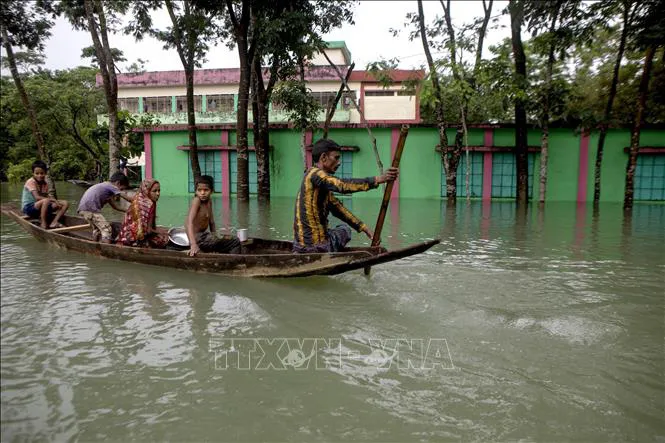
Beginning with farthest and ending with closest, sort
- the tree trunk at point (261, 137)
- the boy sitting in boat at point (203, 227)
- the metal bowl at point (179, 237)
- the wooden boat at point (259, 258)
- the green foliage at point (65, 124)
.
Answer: the green foliage at point (65, 124)
the tree trunk at point (261, 137)
the metal bowl at point (179, 237)
the boy sitting in boat at point (203, 227)
the wooden boat at point (259, 258)

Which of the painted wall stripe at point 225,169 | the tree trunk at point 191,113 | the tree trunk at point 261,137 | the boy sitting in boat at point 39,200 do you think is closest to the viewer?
the boy sitting in boat at point 39,200

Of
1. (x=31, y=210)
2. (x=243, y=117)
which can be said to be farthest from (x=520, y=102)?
(x=31, y=210)

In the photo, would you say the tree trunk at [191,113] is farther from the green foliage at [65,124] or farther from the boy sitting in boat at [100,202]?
the boy sitting in boat at [100,202]

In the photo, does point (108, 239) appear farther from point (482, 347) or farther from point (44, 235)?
point (482, 347)

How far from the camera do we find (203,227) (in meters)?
6.09


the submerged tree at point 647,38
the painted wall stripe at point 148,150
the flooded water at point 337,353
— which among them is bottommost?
the flooded water at point 337,353

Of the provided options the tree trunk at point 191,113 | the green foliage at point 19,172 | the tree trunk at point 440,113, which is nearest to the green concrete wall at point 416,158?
the tree trunk at point 440,113

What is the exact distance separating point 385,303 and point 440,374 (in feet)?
5.18

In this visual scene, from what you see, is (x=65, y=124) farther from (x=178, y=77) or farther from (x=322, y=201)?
(x=322, y=201)

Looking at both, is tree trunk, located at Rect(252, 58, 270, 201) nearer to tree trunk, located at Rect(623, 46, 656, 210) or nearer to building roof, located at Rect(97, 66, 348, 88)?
building roof, located at Rect(97, 66, 348, 88)

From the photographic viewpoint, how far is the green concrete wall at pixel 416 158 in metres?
16.9

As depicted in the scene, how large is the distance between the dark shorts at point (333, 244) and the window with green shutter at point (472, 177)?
13.2 m

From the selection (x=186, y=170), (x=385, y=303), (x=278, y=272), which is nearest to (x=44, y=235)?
(x=278, y=272)

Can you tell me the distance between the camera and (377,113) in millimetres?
25109
